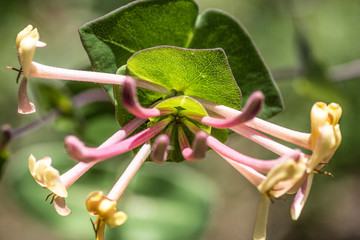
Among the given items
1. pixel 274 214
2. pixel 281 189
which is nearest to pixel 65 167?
pixel 281 189

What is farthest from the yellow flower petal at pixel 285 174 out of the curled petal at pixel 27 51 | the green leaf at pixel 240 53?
the curled petal at pixel 27 51

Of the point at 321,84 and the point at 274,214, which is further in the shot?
the point at 274,214

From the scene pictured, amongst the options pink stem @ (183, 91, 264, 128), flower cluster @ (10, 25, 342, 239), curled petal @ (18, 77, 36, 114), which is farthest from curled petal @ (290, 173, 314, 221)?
curled petal @ (18, 77, 36, 114)

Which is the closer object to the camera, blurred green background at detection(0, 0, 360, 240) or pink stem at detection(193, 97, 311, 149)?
pink stem at detection(193, 97, 311, 149)

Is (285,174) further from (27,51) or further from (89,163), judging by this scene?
(27,51)

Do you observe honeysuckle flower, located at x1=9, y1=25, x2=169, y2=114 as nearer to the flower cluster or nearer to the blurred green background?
the flower cluster

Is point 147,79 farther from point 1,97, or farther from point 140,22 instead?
point 1,97
